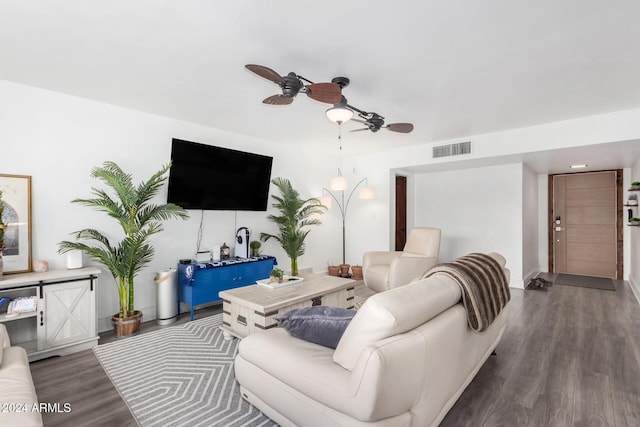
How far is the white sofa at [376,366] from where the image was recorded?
1252 mm

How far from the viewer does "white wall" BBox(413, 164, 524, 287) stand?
531 centimetres

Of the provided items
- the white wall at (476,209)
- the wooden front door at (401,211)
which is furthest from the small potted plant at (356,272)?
the white wall at (476,209)

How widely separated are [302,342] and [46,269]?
2.77 meters

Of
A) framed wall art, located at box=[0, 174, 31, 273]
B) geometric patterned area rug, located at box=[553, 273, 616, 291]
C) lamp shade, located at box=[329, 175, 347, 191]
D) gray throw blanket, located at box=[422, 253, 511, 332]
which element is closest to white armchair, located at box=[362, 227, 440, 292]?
lamp shade, located at box=[329, 175, 347, 191]

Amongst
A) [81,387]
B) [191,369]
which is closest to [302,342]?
[191,369]

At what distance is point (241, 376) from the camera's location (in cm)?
190

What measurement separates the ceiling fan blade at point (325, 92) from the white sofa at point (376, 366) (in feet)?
4.73

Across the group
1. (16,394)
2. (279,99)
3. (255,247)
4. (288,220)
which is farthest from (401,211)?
(16,394)

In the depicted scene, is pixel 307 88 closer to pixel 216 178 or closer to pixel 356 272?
pixel 216 178

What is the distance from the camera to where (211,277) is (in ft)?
12.5

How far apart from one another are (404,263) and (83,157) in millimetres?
3891

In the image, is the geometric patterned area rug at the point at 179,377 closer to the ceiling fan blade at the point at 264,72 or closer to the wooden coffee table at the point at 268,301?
the wooden coffee table at the point at 268,301

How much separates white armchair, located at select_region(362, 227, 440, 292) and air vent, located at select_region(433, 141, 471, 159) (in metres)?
1.26

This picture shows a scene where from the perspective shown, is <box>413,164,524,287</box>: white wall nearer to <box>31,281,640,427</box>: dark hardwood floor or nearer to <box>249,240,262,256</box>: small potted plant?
<box>31,281,640,427</box>: dark hardwood floor
